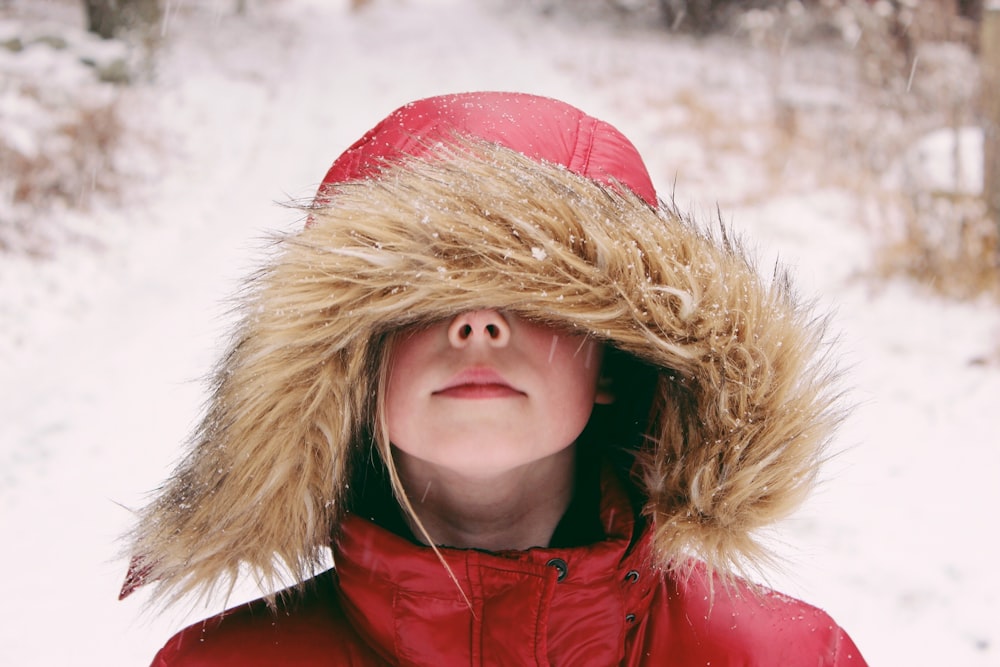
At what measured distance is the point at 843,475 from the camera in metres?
3.49

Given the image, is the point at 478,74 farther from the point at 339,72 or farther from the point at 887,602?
the point at 887,602

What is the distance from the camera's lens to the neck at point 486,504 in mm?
1464

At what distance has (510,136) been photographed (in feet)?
4.45

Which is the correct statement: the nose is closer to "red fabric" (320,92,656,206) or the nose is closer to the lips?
the lips

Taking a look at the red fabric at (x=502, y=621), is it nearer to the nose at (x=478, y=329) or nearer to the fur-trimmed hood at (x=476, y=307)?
the fur-trimmed hood at (x=476, y=307)

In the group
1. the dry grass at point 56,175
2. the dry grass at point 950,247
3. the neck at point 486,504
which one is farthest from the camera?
the dry grass at point 56,175

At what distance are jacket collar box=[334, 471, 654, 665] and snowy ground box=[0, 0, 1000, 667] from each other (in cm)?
37

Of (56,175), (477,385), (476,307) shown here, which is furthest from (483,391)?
(56,175)

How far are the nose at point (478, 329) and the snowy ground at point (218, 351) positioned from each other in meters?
0.47

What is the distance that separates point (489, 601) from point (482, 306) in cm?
50

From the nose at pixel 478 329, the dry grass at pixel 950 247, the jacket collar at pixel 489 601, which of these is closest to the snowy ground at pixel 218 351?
the dry grass at pixel 950 247

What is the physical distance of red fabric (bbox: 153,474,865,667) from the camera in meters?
1.29

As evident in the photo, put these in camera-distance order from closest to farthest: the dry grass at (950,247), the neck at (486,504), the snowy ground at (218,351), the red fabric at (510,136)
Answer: the red fabric at (510,136) < the neck at (486,504) < the snowy ground at (218,351) < the dry grass at (950,247)

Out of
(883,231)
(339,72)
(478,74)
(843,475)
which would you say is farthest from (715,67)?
(843,475)
